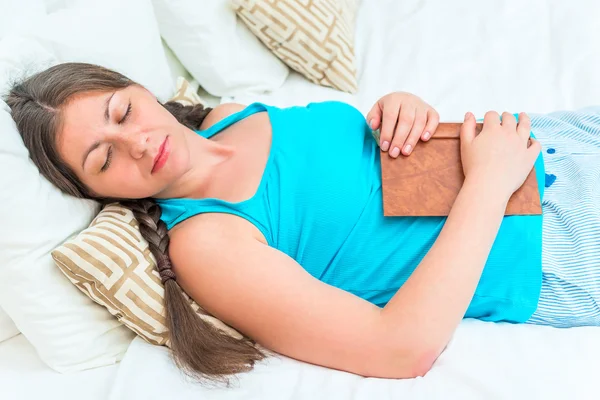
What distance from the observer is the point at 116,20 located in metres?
1.36

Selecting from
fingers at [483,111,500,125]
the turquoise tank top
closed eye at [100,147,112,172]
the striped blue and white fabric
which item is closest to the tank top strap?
the turquoise tank top

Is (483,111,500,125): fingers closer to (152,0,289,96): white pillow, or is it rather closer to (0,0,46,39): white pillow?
(152,0,289,96): white pillow

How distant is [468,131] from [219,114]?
601 mm

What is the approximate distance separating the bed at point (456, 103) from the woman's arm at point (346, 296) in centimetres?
5

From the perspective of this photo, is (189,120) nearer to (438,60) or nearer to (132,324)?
(132,324)

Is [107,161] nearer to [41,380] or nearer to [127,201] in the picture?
[127,201]

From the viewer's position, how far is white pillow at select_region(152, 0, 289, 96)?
1.56 meters

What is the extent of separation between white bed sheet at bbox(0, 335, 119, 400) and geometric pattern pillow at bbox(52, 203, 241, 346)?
0.37 feet

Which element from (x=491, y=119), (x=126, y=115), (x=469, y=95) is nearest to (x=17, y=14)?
(x=126, y=115)

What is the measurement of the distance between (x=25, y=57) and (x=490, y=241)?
996 millimetres

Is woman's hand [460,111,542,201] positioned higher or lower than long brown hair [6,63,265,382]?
higher

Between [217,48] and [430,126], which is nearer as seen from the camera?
[430,126]

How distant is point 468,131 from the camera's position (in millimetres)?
1066

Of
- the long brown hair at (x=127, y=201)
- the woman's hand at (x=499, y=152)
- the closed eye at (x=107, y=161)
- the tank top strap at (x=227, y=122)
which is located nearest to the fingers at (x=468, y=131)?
the woman's hand at (x=499, y=152)
